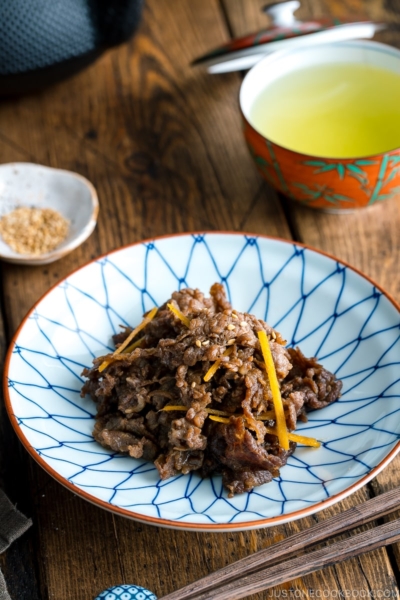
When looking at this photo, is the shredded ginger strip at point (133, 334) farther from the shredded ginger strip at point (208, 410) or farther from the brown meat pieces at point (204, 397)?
the shredded ginger strip at point (208, 410)

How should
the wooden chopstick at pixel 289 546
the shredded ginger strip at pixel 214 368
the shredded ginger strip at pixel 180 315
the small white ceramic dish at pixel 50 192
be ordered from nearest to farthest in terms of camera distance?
the wooden chopstick at pixel 289 546 → the shredded ginger strip at pixel 214 368 → the shredded ginger strip at pixel 180 315 → the small white ceramic dish at pixel 50 192

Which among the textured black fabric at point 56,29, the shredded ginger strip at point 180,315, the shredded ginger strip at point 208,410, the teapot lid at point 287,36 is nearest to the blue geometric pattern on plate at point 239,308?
the shredded ginger strip at point 208,410

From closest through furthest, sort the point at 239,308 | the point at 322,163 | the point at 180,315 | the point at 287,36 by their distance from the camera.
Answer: the point at 180,315 < the point at 239,308 < the point at 322,163 < the point at 287,36

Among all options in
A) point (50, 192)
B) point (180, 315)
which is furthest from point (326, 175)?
point (50, 192)

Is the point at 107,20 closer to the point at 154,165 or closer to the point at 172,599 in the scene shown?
the point at 154,165

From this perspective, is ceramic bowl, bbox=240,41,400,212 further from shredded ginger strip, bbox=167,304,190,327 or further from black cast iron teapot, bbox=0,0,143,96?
shredded ginger strip, bbox=167,304,190,327

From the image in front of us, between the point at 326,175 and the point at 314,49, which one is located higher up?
the point at 314,49

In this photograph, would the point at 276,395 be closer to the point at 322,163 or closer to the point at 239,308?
the point at 239,308
